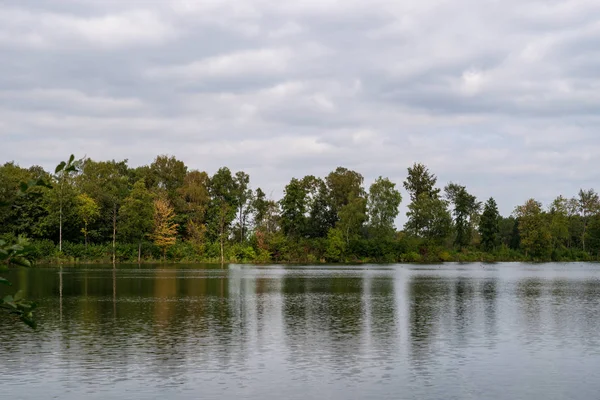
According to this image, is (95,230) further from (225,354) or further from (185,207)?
(225,354)

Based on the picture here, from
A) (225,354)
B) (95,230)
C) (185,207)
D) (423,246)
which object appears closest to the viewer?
(225,354)

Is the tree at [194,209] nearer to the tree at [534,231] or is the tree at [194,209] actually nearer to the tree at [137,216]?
the tree at [137,216]

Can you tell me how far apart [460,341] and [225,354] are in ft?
30.6

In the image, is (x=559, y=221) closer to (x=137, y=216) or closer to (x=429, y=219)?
(x=429, y=219)

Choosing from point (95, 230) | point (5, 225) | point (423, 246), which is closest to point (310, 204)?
point (423, 246)

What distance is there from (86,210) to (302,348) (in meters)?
83.9

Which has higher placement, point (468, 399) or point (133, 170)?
point (133, 170)

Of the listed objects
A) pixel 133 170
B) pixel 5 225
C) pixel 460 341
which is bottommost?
pixel 460 341

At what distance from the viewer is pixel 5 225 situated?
320ft

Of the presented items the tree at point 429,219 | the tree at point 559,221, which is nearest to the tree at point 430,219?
the tree at point 429,219

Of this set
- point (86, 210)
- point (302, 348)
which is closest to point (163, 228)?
point (86, 210)

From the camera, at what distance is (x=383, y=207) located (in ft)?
438

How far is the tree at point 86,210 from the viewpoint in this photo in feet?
335

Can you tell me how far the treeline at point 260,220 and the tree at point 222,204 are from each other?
25 cm
